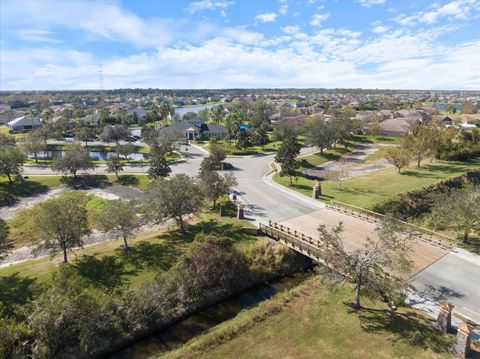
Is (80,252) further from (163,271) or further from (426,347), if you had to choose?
(426,347)

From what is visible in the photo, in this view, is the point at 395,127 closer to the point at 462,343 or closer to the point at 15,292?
the point at 462,343

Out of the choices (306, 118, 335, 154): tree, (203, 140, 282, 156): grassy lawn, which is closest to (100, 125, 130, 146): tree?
(203, 140, 282, 156): grassy lawn

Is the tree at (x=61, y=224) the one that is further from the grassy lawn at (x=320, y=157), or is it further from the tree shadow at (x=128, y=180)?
the grassy lawn at (x=320, y=157)

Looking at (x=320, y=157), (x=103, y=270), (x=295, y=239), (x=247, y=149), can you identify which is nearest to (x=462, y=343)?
(x=295, y=239)

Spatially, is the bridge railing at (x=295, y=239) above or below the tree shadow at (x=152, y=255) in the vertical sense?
above

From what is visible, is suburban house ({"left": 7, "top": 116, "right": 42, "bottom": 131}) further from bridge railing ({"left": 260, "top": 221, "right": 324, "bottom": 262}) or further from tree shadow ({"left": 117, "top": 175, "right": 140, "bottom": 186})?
bridge railing ({"left": 260, "top": 221, "right": 324, "bottom": 262})

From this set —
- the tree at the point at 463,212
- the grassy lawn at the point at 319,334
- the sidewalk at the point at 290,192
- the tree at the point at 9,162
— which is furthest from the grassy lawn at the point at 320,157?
the tree at the point at 9,162

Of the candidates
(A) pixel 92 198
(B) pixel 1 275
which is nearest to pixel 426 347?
(B) pixel 1 275
